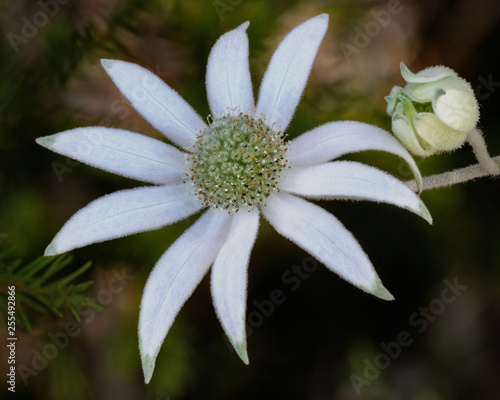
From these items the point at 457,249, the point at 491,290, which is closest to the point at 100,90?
the point at 457,249

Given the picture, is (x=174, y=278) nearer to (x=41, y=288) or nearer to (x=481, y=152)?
(x=41, y=288)

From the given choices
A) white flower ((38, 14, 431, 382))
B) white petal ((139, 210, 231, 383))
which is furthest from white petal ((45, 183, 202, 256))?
white petal ((139, 210, 231, 383))

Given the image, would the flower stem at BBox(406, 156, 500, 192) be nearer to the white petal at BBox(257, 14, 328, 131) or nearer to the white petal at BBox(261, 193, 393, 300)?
the white petal at BBox(261, 193, 393, 300)

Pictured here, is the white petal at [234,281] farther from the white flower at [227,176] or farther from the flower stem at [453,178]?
the flower stem at [453,178]

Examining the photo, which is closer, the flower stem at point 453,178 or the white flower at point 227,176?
the white flower at point 227,176

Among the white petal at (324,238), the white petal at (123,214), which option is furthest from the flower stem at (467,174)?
the white petal at (123,214)

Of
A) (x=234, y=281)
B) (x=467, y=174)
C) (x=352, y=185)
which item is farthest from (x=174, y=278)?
(x=467, y=174)

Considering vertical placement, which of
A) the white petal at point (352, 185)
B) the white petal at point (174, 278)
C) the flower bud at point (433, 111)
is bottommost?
the white petal at point (174, 278)
